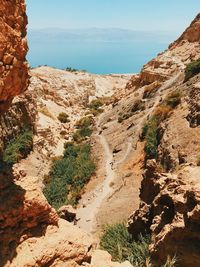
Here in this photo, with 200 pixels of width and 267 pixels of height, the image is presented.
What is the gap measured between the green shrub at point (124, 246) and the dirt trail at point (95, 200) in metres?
5.72

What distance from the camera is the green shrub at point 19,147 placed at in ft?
130

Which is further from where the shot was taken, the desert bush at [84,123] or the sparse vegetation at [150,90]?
the desert bush at [84,123]

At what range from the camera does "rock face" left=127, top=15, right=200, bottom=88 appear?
224 feet

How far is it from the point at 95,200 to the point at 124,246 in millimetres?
14171

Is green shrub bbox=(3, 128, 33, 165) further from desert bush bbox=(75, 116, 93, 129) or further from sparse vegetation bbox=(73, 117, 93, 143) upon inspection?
desert bush bbox=(75, 116, 93, 129)

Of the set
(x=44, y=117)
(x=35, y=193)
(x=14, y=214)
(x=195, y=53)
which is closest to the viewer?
(x=14, y=214)

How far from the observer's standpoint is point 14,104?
43.1 meters

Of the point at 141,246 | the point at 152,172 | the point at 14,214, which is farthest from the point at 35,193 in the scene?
the point at 152,172

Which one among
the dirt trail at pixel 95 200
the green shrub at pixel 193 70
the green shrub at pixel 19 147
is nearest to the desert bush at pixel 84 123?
the dirt trail at pixel 95 200

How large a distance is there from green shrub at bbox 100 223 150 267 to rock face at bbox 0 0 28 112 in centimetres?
820

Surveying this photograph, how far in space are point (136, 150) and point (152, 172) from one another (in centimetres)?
2072

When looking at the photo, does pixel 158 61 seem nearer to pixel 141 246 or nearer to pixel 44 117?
pixel 44 117

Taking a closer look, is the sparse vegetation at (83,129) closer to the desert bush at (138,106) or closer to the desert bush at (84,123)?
the desert bush at (84,123)

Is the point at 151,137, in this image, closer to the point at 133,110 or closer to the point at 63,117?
the point at 133,110
